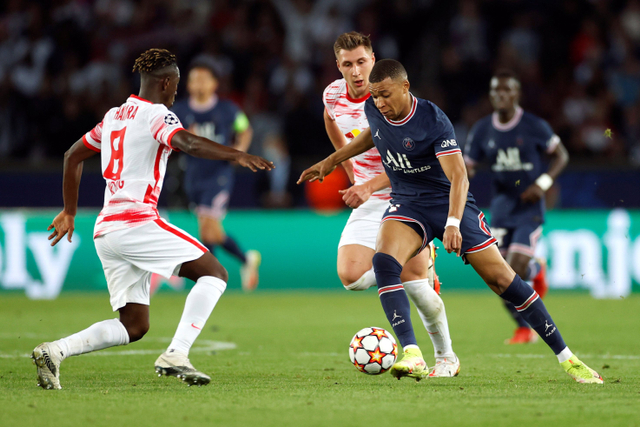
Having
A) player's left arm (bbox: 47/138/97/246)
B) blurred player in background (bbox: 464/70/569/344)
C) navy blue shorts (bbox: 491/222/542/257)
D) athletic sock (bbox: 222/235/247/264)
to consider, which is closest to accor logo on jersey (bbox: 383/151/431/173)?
player's left arm (bbox: 47/138/97/246)

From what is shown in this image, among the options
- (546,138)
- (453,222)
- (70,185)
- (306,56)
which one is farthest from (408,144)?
(306,56)

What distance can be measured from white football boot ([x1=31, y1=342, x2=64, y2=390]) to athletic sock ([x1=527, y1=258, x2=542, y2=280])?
467cm

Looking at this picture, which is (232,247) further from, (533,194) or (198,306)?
(198,306)

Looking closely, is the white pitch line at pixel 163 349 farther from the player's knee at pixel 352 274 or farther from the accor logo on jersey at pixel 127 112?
the accor logo on jersey at pixel 127 112

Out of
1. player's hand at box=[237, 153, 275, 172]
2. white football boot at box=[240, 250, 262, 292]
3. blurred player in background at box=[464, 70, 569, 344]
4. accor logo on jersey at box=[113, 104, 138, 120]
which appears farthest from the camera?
white football boot at box=[240, 250, 262, 292]

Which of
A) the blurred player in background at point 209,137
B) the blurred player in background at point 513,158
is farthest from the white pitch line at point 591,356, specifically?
the blurred player in background at point 209,137

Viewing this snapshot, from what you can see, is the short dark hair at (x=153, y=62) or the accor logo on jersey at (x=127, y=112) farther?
the short dark hair at (x=153, y=62)

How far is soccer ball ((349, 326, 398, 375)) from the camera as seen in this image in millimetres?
5371

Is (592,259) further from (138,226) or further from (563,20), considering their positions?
(138,226)

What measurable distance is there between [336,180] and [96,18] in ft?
20.7

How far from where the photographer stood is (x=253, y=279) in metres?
12.2

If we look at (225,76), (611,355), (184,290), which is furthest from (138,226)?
(225,76)

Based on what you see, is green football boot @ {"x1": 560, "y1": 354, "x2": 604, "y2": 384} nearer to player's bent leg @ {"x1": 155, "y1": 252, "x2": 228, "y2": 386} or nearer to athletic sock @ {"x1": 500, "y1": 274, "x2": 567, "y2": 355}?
athletic sock @ {"x1": 500, "y1": 274, "x2": 567, "y2": 355}

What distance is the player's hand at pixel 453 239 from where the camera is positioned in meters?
4.98
